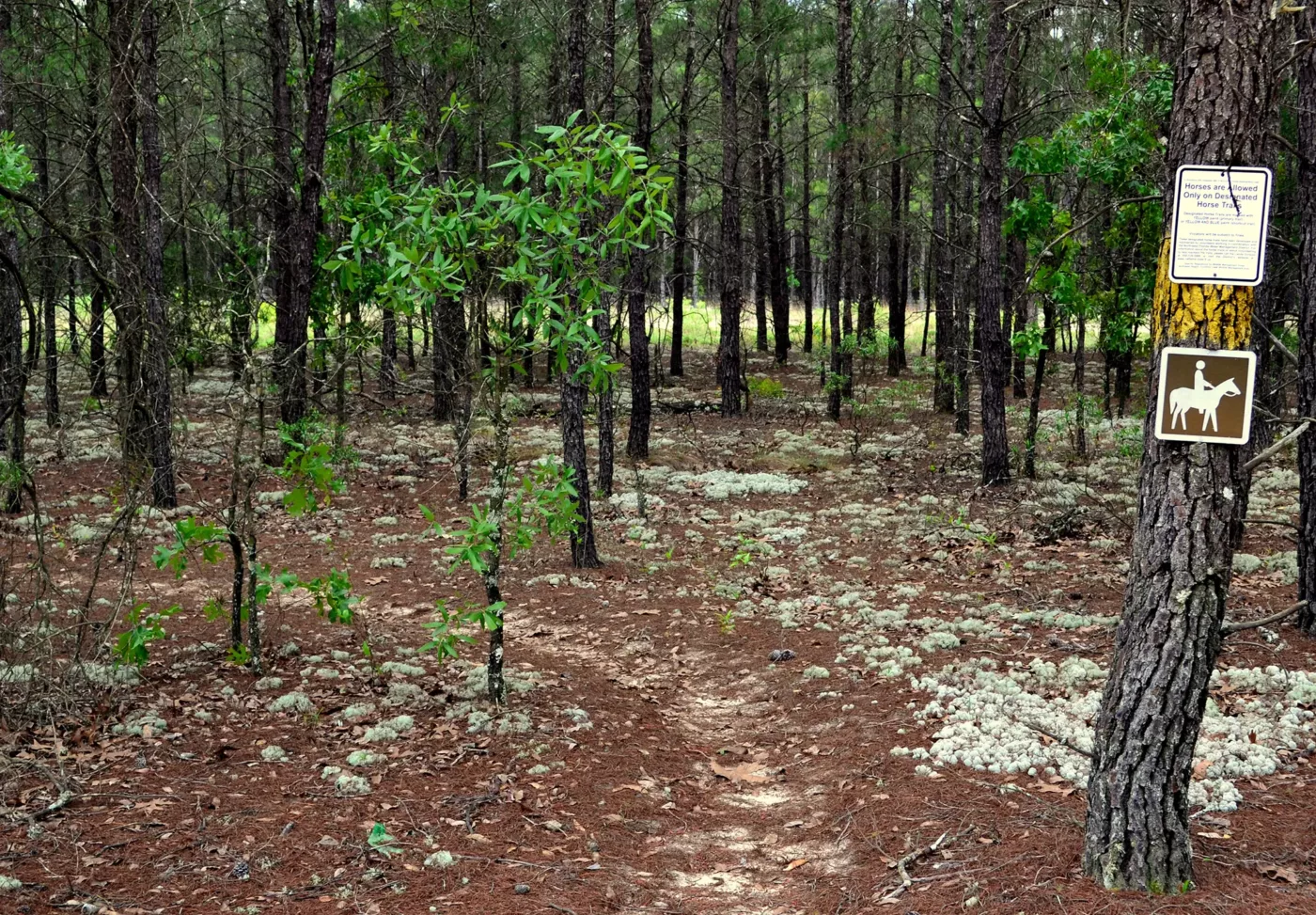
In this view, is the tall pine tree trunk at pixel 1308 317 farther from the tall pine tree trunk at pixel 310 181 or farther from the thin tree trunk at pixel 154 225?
the tall pine tree trunk at pixel 310 181

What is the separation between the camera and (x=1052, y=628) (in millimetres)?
8352

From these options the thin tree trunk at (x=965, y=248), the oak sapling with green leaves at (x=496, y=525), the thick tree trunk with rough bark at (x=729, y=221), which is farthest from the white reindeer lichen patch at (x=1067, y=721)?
the thick tree trunk with rough bark at (x=729, y=221)

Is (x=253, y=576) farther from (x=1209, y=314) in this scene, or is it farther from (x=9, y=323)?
(x=9, y=323)

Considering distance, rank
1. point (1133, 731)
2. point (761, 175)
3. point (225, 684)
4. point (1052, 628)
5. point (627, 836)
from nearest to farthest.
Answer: point (1133, 731) < point (627, 836) < point (225, 684) < point (1052, 628) < point (761, 175)

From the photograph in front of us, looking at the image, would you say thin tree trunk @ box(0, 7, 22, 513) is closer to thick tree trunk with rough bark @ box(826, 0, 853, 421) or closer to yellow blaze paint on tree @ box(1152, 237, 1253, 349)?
yellow blaze paint on tree @ box(1152, 237, 1253, 349)

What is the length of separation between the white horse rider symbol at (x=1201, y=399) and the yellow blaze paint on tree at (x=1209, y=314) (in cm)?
13

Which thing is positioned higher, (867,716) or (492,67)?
(492,67)

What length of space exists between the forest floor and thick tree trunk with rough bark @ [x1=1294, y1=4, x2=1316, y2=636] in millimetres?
634

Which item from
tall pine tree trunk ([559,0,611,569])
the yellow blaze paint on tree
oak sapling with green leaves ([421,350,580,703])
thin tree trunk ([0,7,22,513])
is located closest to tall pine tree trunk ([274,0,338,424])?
thin tree trunk ([0,7,22,513])

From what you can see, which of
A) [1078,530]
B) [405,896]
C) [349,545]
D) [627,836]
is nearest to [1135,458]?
[1078,530]

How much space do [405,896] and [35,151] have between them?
22548mm

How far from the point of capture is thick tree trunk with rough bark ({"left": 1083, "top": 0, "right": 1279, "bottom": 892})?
371cm

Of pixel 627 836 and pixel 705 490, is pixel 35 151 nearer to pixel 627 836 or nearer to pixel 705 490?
pixel 705 490

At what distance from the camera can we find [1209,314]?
378cm
